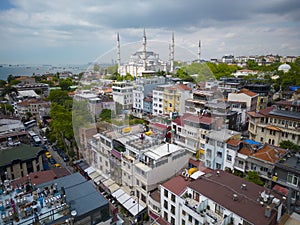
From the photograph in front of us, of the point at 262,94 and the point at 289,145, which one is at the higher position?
the point at 262,94

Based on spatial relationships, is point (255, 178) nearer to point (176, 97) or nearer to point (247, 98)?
point (247, 98)

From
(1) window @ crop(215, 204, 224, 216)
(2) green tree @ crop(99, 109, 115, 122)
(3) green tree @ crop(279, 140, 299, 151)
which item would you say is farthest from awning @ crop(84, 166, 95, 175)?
(3) green tree @ crop(279, 140, 299, 151)

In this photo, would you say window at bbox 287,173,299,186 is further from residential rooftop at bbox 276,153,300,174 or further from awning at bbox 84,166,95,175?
awning at bbox 84,166,95,175

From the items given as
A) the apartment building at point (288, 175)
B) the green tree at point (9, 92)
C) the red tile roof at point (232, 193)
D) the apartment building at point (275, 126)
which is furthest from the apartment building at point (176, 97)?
the green tree at point (9, 92)

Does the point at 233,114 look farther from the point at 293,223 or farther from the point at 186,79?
the point at 293,223

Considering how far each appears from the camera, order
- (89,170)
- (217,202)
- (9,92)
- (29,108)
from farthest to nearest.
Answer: (9,92), (29,108), (89,170), (217,202)

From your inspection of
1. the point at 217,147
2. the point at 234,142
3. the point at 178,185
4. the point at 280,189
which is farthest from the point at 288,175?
the point at 178,185

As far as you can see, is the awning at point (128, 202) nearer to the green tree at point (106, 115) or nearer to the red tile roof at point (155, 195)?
the red tile roof at point (155, 195)
